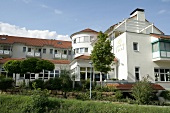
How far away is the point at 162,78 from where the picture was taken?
26.8 meters

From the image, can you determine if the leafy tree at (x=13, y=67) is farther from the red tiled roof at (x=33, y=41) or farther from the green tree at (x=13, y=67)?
the red tiled roof at (x=33, y=41)

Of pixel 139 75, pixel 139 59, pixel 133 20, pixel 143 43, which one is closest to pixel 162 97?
pixel 139 75

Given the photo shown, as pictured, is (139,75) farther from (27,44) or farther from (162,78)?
(27,44)

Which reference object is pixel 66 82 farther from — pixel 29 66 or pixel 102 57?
pixel 102 57

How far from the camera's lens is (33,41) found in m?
44.2

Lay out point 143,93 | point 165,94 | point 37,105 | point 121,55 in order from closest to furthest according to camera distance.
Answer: point 37,105, point 143,93, point 165,94, point 121,55

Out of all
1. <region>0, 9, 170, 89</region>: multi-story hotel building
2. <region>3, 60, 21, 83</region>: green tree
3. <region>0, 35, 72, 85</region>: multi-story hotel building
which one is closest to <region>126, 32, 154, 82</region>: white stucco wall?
<region>0, 9, 170, 89</region>: multi-story hotel building

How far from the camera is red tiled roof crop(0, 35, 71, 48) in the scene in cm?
4137

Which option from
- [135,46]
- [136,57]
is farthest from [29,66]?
[135,46]

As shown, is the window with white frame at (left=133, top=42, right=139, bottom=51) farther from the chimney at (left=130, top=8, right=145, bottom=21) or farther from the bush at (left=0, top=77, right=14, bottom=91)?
the bush at (left=0, top=77, right=14, bottom=91)

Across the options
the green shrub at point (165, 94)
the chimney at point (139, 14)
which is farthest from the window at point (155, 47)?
the chimney at point (139, 14)

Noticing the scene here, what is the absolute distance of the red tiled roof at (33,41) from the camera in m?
41.4

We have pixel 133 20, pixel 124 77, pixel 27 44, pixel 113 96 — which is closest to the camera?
pixel 113 96

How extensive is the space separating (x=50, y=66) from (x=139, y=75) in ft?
40.0
